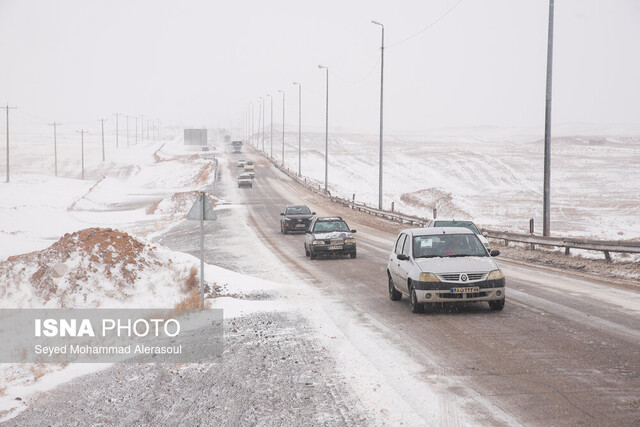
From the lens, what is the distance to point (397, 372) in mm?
7969

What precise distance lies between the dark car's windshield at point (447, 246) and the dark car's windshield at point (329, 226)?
37.8ft

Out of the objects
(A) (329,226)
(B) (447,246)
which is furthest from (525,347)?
(A) (329,226)

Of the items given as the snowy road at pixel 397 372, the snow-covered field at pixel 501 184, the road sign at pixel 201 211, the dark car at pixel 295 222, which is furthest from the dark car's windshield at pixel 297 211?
the road sign at pixel 201 211

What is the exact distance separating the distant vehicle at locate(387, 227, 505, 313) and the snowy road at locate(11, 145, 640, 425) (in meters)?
0.38

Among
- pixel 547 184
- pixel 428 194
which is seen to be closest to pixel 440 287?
pixel 547 184

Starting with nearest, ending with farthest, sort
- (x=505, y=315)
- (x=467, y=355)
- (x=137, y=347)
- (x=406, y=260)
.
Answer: (x=467, y=355)
(x=137, y=347)
(x=505, y=315)
(x=406, y=260)

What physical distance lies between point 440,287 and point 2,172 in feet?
383

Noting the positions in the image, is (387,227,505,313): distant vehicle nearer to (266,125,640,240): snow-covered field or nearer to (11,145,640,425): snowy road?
(11,145,640,425): snowy road

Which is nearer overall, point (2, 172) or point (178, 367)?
point (178, 367)

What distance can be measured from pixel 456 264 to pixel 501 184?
9536 centimetres

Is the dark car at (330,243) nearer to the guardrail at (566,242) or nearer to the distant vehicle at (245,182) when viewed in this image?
the guardrail at (566,242)

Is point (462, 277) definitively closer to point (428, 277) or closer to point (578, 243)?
point (428, 277)

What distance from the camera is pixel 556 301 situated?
1321 centimetres

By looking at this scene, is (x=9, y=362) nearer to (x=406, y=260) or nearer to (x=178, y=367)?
(x=178, y=367)
